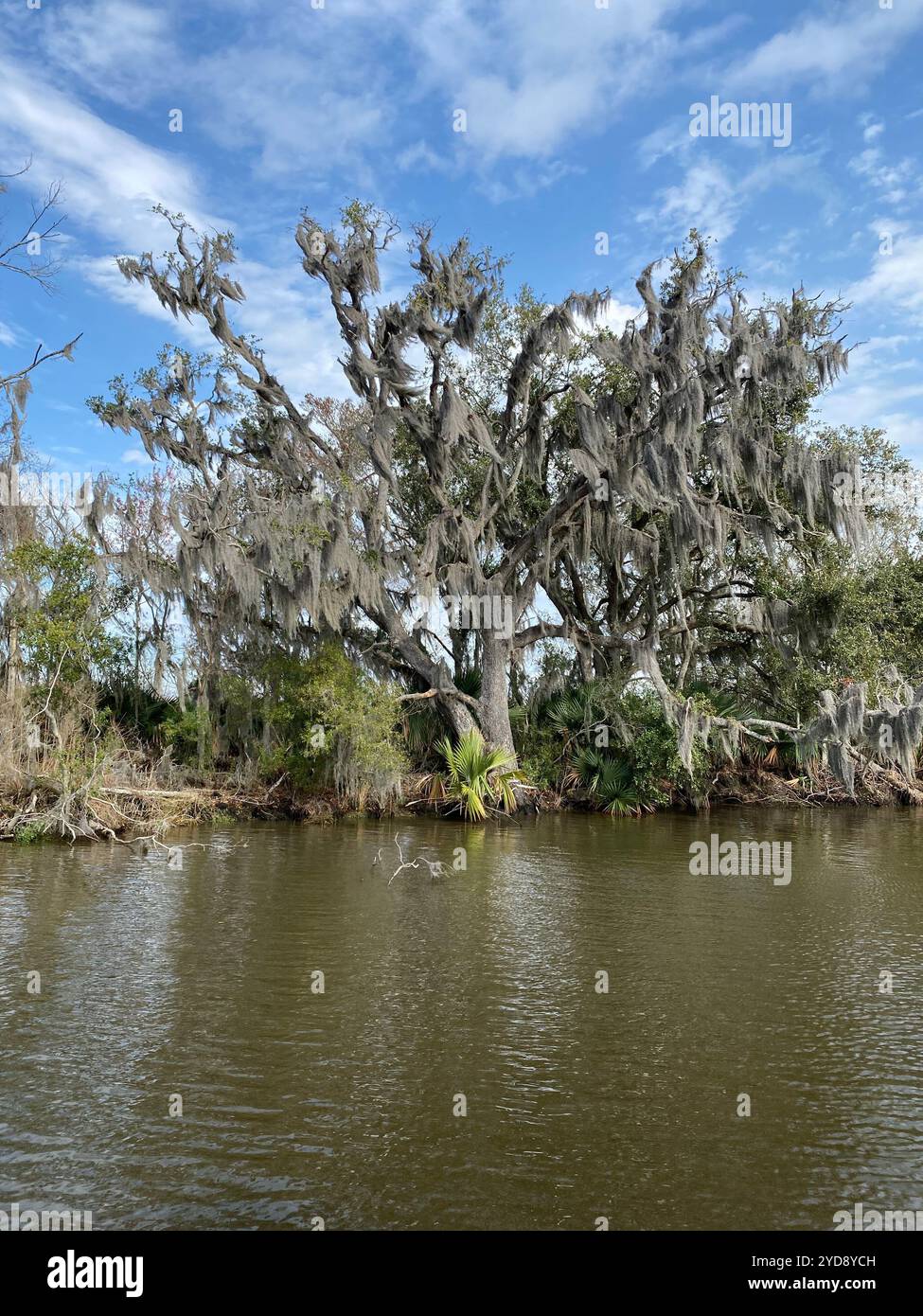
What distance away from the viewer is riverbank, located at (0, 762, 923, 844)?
1327cm

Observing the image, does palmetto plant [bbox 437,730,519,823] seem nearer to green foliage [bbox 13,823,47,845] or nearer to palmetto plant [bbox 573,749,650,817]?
palmetto plant [bbox 573,749,650,817]

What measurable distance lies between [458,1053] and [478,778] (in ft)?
40.0

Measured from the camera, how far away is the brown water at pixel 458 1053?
13.3 feet

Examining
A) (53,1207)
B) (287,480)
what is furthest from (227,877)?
(287,480)

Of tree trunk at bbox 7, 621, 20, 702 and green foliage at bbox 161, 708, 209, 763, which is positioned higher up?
tree trunk at bbox 7, 621, 20, 702

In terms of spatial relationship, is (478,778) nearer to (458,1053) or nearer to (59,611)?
(59,611)

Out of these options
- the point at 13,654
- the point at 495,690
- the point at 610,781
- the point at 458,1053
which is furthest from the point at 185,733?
the point at 458,1053

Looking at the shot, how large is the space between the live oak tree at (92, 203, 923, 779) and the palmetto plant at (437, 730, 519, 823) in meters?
0.97

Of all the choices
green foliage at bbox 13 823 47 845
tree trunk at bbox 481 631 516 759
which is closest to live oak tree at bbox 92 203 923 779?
tree trunk at bbox 481 631 516 759

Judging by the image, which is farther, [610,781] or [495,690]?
[495,690]

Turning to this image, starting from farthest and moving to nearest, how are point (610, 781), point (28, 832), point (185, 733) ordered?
point (610, 781) < point (185, 733) < point (28, 832)

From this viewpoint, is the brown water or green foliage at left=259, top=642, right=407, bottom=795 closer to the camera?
the brown water

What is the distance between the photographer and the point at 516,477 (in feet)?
62.2
